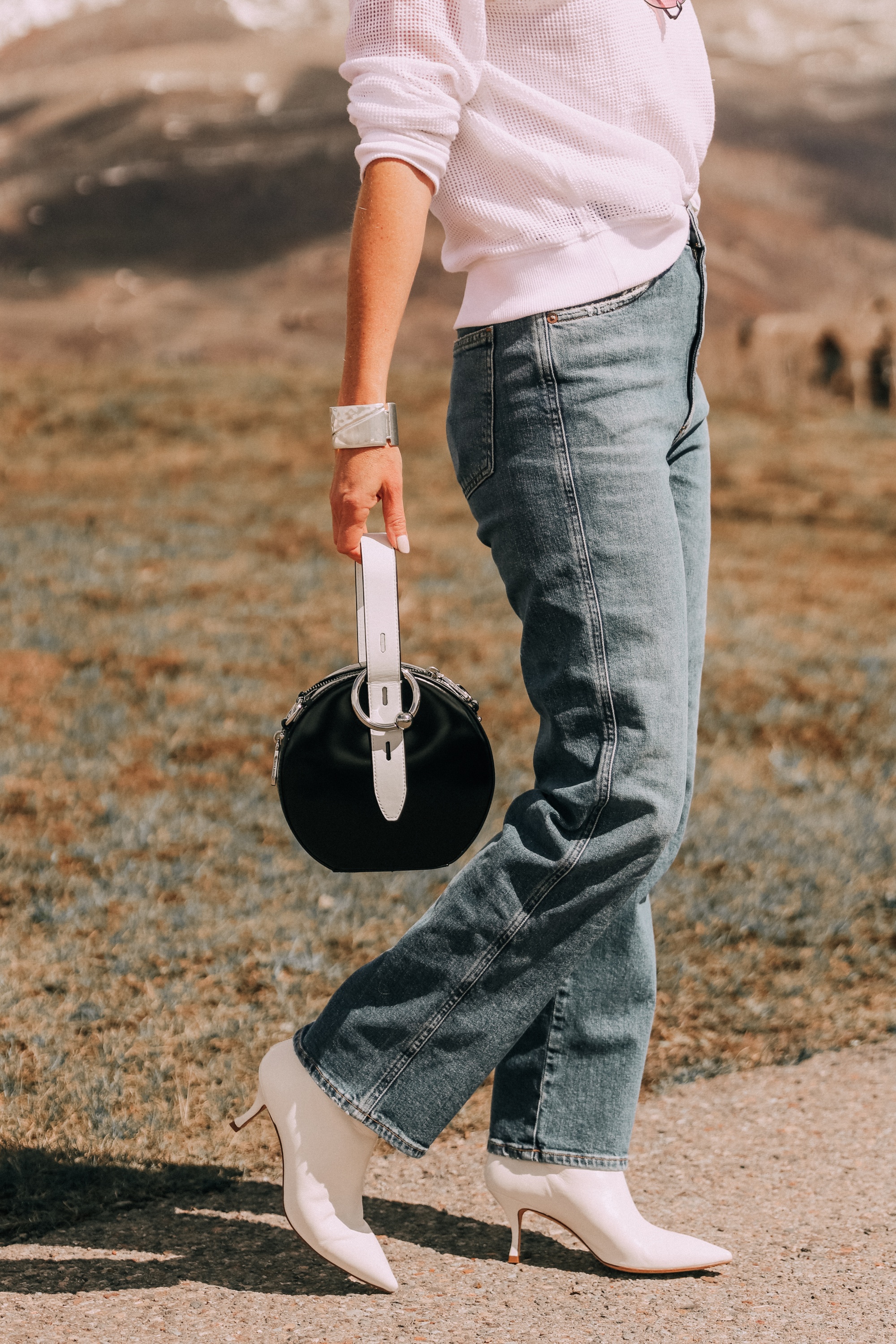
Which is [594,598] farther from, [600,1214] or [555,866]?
[600,1214]

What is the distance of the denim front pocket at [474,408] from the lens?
1.74 metres

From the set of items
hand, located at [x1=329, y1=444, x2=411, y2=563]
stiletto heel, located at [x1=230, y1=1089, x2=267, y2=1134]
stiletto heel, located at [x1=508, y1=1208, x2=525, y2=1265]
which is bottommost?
stiletto heel, located at [x1=508, y1=1208, x2=525, y2=1265]

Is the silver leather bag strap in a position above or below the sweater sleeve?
below

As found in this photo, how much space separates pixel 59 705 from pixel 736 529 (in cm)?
540

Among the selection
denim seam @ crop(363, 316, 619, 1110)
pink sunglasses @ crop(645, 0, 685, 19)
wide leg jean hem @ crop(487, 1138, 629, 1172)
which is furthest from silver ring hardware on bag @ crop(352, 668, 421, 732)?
pink sunglasses @ crop(645, 0, 685, 19)

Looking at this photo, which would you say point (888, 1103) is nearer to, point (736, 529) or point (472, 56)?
point (472, 56)

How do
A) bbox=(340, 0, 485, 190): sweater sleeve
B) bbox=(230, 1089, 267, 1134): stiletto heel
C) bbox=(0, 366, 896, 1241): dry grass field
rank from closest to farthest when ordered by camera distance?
bbox=(340, 0, 485, 190): sweater sleeve → bbox=(230, 1089, 267, 1134): stiletto heel → bbox=(0, 366, 896, 1241): dry grass field

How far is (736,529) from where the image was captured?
30.2 ft

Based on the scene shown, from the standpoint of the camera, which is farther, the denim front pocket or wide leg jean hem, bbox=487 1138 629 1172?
wide leg jean hem, bbox=487 1138 629 1172

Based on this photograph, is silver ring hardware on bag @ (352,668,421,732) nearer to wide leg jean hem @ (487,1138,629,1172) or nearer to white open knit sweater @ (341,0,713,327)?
white open knit sweater @ (341,0,713,327)

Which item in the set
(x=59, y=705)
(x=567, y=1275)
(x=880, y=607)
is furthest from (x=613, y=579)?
(x=880, y=607)

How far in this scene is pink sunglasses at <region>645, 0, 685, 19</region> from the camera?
1.74 meters

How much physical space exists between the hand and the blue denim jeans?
11 cm

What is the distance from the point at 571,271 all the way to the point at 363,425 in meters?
0.32
